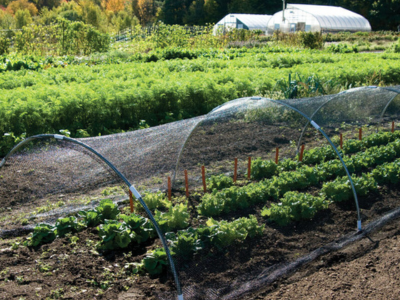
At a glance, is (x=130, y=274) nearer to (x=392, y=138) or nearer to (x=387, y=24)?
(x=392, y=138)

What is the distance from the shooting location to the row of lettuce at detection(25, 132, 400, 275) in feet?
12.9

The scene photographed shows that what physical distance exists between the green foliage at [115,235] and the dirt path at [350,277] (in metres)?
1.46

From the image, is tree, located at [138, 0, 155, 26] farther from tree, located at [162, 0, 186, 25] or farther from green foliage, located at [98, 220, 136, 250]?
green foliage, located at [98, 220, 136, 250]

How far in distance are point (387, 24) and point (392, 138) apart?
48.8 m

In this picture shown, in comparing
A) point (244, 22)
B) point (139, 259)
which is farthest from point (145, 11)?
point (139, 259)

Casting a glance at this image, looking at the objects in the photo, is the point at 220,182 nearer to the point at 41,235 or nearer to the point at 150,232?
the point at 150,232

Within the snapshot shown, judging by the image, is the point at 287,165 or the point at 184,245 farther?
the point at 287,165

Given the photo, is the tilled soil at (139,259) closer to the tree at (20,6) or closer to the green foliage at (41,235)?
the green foliage at (41,235)

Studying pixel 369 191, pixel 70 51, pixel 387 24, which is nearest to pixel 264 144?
pixel 369 191

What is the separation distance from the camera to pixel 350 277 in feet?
12.4

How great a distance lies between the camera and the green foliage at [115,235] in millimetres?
4086

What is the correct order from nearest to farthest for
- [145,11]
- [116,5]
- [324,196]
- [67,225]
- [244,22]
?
[67,225] < [324,196] < [244,22] < [145,11] < [116,5]

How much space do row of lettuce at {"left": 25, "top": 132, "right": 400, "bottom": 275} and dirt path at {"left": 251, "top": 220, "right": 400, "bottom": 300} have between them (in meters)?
0.65

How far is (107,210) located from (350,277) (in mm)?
2800
